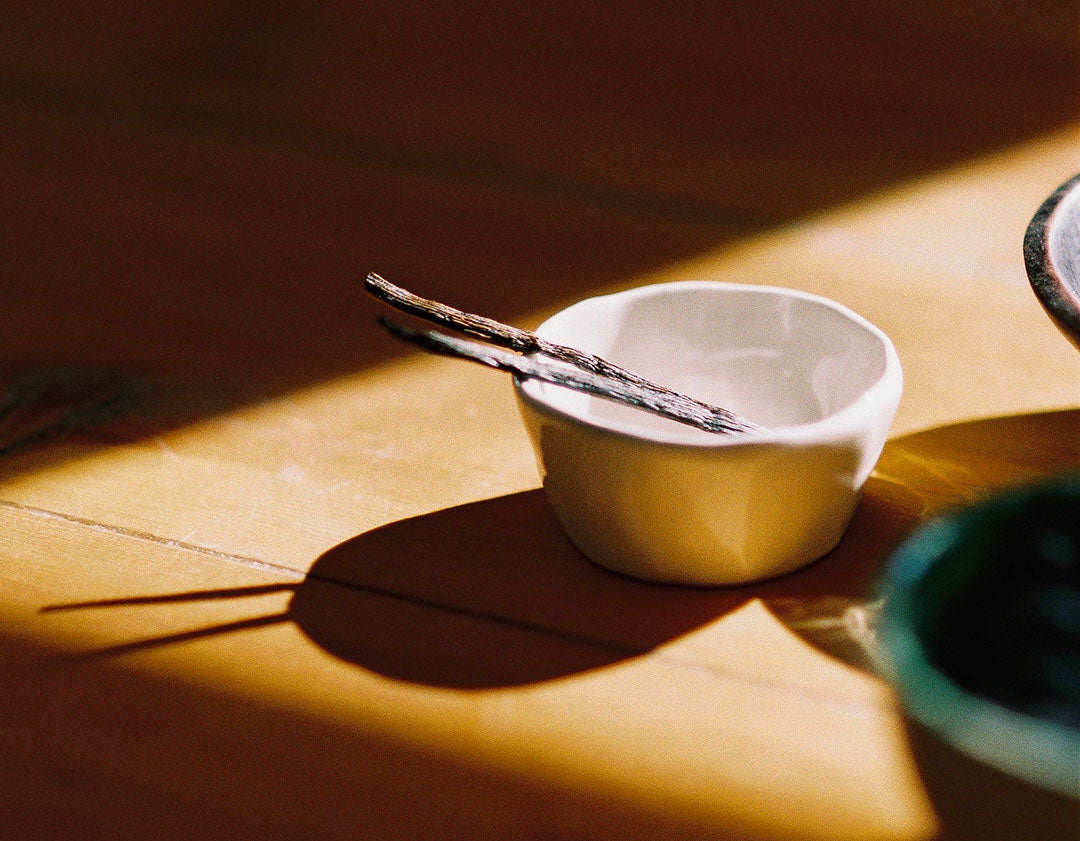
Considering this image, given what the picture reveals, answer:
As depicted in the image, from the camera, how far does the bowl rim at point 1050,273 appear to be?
1.31ft

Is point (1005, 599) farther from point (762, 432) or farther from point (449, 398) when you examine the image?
point (449, 398)

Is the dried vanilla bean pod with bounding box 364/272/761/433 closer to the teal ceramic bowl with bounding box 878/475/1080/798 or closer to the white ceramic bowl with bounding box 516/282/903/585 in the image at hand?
the white ceramic bowl with bounding box 516/282/903/585

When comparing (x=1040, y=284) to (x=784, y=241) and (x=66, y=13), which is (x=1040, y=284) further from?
(x=66, y=13)

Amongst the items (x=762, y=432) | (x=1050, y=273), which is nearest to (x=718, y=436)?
(x=762, y=432)

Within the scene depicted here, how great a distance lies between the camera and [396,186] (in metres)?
0.88

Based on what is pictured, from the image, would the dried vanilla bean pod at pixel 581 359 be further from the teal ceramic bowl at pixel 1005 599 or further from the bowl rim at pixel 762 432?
the teal ceramic bowl at pixel 1005 599

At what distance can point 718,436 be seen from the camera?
445 mm

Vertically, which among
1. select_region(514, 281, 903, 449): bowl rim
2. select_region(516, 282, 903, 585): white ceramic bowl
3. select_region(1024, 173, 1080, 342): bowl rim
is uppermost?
select_region(1024, 173, 1080, 342): bowl rim

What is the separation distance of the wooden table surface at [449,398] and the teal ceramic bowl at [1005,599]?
29 mm

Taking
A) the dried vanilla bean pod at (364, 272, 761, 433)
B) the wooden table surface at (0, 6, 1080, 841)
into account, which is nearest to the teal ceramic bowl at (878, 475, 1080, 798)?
the wooden table surface at (0, 6, 1080, 841)

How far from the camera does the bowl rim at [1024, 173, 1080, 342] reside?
0.40 meters

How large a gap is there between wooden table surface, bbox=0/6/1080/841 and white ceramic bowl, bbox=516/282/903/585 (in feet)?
0.09

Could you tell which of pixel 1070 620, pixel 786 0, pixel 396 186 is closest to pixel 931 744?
pixel 1070 620

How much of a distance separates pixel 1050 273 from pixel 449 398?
0.30 metres
